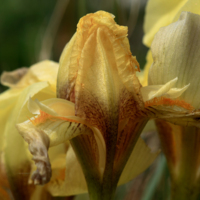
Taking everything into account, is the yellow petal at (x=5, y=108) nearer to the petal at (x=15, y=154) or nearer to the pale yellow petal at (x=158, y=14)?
the petal at (x=15, y=154)

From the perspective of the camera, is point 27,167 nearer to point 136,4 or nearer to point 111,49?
point 111,49

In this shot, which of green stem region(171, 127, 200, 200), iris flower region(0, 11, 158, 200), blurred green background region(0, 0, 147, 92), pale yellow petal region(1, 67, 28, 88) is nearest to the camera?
iris flower region(0, 11, 158, 200)

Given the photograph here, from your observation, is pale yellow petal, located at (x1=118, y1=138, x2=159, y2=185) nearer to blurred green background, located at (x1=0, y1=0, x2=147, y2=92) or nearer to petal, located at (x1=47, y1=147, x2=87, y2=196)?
petal, located at (x1=47, y1=147, x2=87, y2=196)

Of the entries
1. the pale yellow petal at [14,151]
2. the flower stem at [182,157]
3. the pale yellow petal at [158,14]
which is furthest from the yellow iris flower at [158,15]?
the pale yellow petal at [14,151]

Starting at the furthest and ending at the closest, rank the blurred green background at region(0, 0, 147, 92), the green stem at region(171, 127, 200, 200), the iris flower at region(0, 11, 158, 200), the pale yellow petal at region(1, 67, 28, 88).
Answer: the blurred green background at region(0, 0, 147, 92) < the pale yellow petal at region(1, 67, 28, 88) < the green stem at region(171, 127, 200, 200) < the iris flower at region(0, 11, 158, 200)

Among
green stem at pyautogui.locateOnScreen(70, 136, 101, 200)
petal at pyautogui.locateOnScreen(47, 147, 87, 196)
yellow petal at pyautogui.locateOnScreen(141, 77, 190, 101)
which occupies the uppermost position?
yellow petal at pyautogui.locateOnScreen(141, 77, 190, 101)

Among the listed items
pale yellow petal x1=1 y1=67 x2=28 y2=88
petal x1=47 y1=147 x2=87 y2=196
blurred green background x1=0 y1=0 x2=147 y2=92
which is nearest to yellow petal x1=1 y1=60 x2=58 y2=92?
pale yellow petal x1=1 y1=67 x2=28 y2=88

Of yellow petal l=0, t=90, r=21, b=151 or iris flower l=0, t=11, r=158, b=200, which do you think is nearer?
iris flower l=0, t=11, r=158, b=200

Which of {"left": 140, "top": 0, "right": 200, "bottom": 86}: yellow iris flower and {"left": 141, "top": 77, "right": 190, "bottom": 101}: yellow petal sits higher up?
{"left": 140, "top": 0, "right": 200, "bottom": 86}: yellow iris flower
